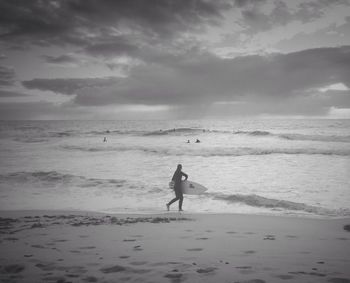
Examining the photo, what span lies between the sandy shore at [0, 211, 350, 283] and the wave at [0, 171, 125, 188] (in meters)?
7.53

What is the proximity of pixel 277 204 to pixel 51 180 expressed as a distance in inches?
540

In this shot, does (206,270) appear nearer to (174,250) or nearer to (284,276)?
(284,276)

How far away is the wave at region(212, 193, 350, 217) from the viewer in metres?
11.0

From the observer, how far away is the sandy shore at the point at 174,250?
4.74 m

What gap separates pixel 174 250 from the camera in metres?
6.19

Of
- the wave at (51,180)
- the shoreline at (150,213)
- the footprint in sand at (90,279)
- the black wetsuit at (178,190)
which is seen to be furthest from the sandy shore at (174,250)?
the wave at (51,180)

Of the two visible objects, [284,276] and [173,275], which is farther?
[173,275]

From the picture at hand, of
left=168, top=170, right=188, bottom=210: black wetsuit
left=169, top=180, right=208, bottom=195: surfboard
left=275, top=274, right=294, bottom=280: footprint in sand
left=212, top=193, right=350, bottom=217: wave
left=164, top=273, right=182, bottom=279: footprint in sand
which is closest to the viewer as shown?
left=275, top=274, right=294, bottom=280: footprint in sand

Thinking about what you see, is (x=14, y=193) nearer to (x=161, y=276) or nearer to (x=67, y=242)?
(x=67, y=242)

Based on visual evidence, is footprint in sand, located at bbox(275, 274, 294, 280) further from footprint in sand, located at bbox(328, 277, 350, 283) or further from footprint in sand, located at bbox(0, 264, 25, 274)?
footprint in sand, located at bbox(0, 264, 25, 274)

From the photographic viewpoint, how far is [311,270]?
16.0ft

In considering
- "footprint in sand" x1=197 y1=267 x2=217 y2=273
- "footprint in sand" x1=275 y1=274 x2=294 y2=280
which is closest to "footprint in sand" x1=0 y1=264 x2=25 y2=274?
"footprint in sand" x1=197 y1=267 x2=217 y2=273

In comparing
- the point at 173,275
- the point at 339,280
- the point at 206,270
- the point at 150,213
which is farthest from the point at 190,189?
the point at 339,280

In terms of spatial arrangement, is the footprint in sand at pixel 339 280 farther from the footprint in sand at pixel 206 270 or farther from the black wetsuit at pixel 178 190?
the black wetsuit at pixel 178 190
